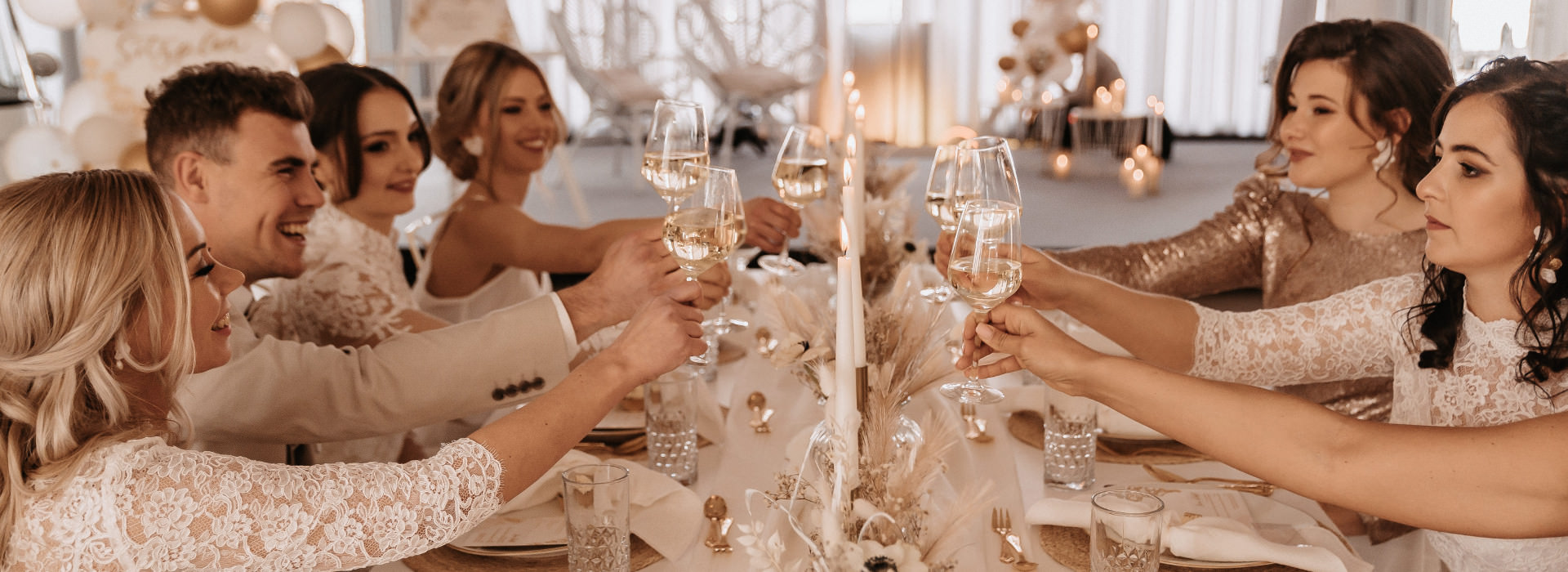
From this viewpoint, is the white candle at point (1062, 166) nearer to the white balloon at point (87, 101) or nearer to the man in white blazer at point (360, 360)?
the white balloon at point (87, 101)

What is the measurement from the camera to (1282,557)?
1.21 m

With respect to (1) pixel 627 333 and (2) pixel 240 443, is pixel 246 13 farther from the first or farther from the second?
(1) pixel 627 333

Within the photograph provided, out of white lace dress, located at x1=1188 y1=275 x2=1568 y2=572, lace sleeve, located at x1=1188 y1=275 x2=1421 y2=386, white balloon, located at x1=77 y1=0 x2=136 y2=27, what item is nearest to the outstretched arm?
white lace dress, located at x1=1188 y1=275 x2=1568 y2=572

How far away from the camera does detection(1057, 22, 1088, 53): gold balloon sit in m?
7.63

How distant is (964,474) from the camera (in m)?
1.50

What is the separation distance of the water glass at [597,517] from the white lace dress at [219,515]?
119mm

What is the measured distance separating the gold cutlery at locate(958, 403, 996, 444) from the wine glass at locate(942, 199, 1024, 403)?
33 centimetres

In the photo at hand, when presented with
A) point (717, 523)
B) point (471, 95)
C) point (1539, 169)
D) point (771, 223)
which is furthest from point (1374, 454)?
point (471, 95)

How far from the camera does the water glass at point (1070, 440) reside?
145cm

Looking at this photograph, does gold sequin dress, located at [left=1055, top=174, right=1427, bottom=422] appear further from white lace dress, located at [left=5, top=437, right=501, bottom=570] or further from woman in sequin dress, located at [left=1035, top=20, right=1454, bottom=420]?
white lace dress, located at [left=5, top=437, right=501, bottom=570]

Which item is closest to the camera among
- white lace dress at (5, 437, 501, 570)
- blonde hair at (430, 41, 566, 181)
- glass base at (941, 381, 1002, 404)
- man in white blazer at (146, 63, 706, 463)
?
white lace dress at (5, 437, 501, 570)

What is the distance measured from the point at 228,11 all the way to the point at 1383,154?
10.4 ft

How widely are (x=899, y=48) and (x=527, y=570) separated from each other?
24.9 feet

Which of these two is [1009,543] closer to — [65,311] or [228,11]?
[65,311]
